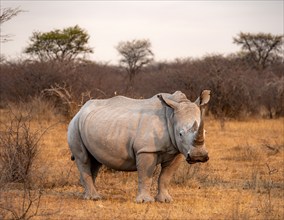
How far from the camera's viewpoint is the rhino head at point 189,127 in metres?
7.09

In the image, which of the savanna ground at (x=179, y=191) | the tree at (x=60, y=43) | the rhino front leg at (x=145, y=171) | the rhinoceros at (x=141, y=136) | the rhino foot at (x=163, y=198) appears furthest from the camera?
the tree at (x=60, y=43)

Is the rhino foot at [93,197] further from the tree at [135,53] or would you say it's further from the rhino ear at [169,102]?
the tree at [135,53]

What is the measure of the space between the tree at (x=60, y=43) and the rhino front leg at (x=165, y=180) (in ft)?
101

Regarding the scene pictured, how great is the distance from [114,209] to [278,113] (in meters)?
18.7

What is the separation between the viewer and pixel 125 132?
Answer: 25.7ft

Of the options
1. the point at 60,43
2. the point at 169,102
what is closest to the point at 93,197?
the point at 169,102

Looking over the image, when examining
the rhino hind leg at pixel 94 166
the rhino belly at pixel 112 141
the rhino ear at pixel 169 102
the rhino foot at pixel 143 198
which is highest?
the rhino ear at pixel 169 102

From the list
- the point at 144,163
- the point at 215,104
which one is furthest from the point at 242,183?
the point at 215,104

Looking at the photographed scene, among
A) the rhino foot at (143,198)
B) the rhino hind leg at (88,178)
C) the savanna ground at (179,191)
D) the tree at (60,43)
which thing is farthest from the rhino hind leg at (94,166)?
the tree at (60,43)

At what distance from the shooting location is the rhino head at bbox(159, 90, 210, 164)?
23.3 ft

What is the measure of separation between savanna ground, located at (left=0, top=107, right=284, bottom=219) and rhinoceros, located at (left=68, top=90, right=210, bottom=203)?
1.23ft

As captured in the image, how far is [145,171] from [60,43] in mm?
33156

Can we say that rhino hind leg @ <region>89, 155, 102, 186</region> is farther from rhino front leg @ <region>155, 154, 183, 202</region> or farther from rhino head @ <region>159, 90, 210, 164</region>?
rhino head @ <region>159, 90, 210, 164</region>

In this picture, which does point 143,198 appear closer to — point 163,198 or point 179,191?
point 163,198
